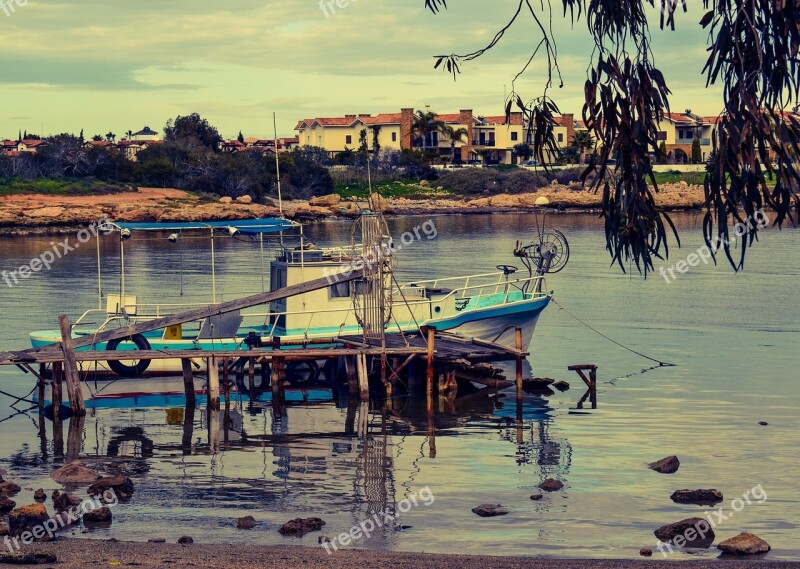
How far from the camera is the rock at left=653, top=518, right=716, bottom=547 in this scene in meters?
17.0

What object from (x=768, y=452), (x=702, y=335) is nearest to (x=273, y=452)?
(x=768, y=452)

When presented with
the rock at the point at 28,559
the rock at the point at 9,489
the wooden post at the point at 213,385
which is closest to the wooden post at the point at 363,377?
the wooden post at the point at 213,385

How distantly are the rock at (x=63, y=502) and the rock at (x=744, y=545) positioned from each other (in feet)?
33.1

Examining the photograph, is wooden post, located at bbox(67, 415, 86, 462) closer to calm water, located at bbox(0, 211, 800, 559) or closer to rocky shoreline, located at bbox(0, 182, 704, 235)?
calm water, located at bbox(0, 211, 800, 559)

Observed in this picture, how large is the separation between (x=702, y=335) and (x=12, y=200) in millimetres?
77877

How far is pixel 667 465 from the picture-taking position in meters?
22.1

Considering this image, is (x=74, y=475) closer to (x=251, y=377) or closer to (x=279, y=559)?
(x=279, y=559)

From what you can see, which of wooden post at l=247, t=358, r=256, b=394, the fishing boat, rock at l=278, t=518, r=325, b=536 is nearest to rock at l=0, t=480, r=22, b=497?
rock at l=278, t=518, r=325, b=536

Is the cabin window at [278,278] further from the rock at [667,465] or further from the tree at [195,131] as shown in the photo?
the tree at [195,131]

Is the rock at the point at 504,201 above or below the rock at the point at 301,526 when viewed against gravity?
above

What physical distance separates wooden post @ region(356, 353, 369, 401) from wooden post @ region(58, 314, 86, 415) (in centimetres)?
667

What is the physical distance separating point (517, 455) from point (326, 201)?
92.3m

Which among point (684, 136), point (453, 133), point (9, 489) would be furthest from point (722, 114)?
point (684, 136)

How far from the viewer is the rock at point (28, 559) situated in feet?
46.2
